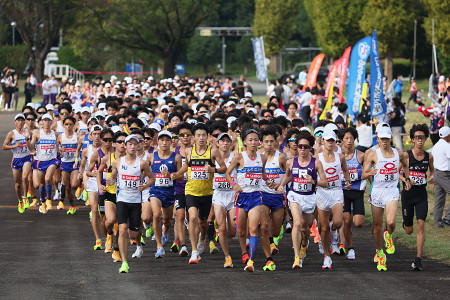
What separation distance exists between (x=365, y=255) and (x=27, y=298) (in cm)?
567

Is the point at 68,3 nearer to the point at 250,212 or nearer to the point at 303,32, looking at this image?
the point at 303,32

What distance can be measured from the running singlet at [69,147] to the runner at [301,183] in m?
7.29

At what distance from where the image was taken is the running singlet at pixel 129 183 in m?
13.2

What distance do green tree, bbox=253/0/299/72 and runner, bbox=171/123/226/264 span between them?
264ft

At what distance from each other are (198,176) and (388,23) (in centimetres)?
4900

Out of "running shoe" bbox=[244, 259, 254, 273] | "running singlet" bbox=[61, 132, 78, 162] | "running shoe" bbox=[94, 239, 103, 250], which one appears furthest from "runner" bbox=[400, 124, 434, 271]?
"running singlet" bbox=[61, 132, 78, 162]

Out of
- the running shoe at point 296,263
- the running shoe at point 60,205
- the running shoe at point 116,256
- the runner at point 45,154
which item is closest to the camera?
the running shoe at point 296,263

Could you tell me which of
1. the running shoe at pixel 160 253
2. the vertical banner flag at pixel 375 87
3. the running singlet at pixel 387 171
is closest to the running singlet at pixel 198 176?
the running shoe at pixel 160 253

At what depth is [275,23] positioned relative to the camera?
308 ft

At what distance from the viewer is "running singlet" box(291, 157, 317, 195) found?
13.2 meters

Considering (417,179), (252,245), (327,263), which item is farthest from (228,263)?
(417,179)

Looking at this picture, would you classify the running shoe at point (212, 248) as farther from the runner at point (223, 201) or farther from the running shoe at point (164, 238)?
the running shoe at point (164, 238)

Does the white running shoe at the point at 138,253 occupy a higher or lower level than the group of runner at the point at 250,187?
lower

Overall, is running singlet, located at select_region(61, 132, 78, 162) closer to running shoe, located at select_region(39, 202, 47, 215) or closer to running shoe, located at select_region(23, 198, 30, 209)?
running shoe, located at select_region(39, 202, 47, 215)
